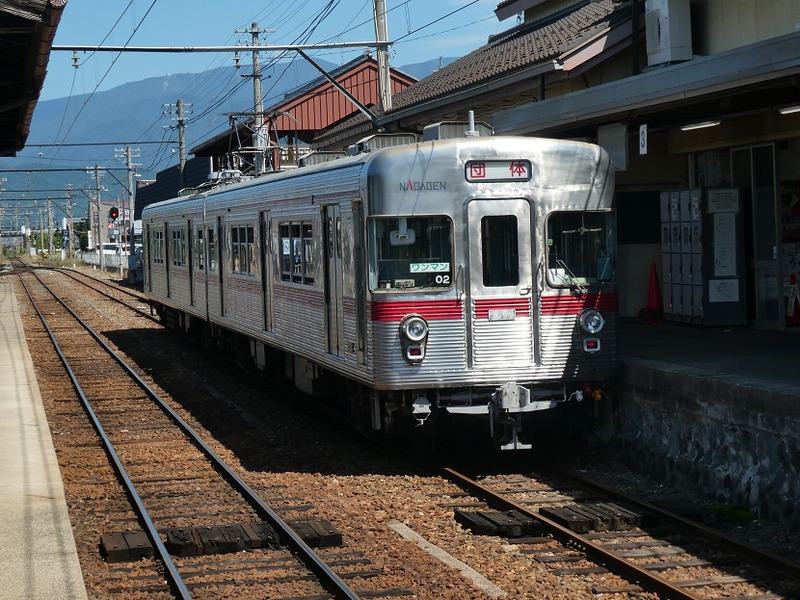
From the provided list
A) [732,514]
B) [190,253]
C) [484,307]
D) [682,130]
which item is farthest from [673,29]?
[190,253]

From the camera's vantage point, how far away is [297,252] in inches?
523

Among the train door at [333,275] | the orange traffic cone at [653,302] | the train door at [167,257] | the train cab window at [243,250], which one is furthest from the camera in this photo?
the train door at [167,257]

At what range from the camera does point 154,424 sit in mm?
14500

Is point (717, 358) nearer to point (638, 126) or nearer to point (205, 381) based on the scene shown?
point (638, 126)

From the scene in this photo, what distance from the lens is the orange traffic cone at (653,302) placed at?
1675cm

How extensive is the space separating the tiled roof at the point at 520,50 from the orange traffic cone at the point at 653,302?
3339mm

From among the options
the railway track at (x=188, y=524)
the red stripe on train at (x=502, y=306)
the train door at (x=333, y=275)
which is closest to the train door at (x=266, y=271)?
the railway track at (x=188, y=524)

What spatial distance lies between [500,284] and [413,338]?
95 cm

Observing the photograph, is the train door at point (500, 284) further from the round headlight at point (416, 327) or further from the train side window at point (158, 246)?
the train side window at point (158, 246)

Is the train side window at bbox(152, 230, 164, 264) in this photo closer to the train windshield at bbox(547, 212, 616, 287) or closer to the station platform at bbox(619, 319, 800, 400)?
the station platform at bbox(619, 319, 800, 400)

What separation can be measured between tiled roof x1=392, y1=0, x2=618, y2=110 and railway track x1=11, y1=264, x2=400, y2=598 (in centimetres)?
662

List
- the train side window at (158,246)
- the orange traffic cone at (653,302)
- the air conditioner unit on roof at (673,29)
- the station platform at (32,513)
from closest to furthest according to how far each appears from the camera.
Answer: the station platform at (32,513)
the air conditioner unit on roof at (673,29)
the orange traffic cone at (653,302)
the train side window at (158,246)

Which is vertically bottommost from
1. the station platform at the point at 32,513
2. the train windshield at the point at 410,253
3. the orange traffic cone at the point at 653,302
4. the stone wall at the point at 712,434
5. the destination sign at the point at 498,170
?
the station platform at the point at 32,513

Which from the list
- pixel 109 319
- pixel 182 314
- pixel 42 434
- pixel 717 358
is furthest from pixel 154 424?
pixel 109 319
